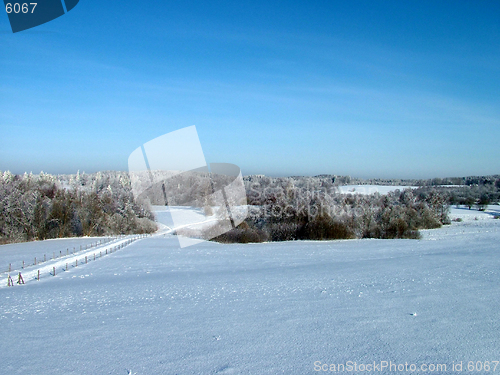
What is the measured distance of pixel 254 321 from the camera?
7820mm

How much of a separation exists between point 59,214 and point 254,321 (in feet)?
122

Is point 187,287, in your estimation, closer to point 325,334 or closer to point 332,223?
point 325,334

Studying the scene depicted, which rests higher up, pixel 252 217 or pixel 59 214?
pixel 59 214

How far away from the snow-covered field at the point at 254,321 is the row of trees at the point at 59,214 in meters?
26.9

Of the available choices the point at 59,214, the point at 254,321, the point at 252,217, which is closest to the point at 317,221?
the point at 252,217

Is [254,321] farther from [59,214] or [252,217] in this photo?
[59,214]

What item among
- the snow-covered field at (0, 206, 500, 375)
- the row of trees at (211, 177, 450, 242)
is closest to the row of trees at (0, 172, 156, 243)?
the row of trees at (211, 177, 450, 242)

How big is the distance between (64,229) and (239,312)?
36.4 meters

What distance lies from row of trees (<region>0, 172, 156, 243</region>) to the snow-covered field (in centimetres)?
2687

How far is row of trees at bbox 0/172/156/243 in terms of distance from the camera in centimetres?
3544

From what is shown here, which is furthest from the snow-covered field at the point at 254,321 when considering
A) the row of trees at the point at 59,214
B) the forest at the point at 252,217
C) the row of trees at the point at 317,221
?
the row of trees at the point at 59,214

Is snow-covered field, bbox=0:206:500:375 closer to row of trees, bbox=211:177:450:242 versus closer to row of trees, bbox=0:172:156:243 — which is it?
row of trees, bbox=211:177:450:242

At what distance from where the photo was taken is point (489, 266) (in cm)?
1343

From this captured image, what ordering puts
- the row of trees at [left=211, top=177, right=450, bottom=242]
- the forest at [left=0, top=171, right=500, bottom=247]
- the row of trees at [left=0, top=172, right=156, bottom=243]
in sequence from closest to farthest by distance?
the row of trees at [left=211, top=177, right=450, bottom=242] < the forest at [left=0, top=171, right=500, bottom=247] < the row of trees at [left=0, top=172, right=156, bottom=243]
